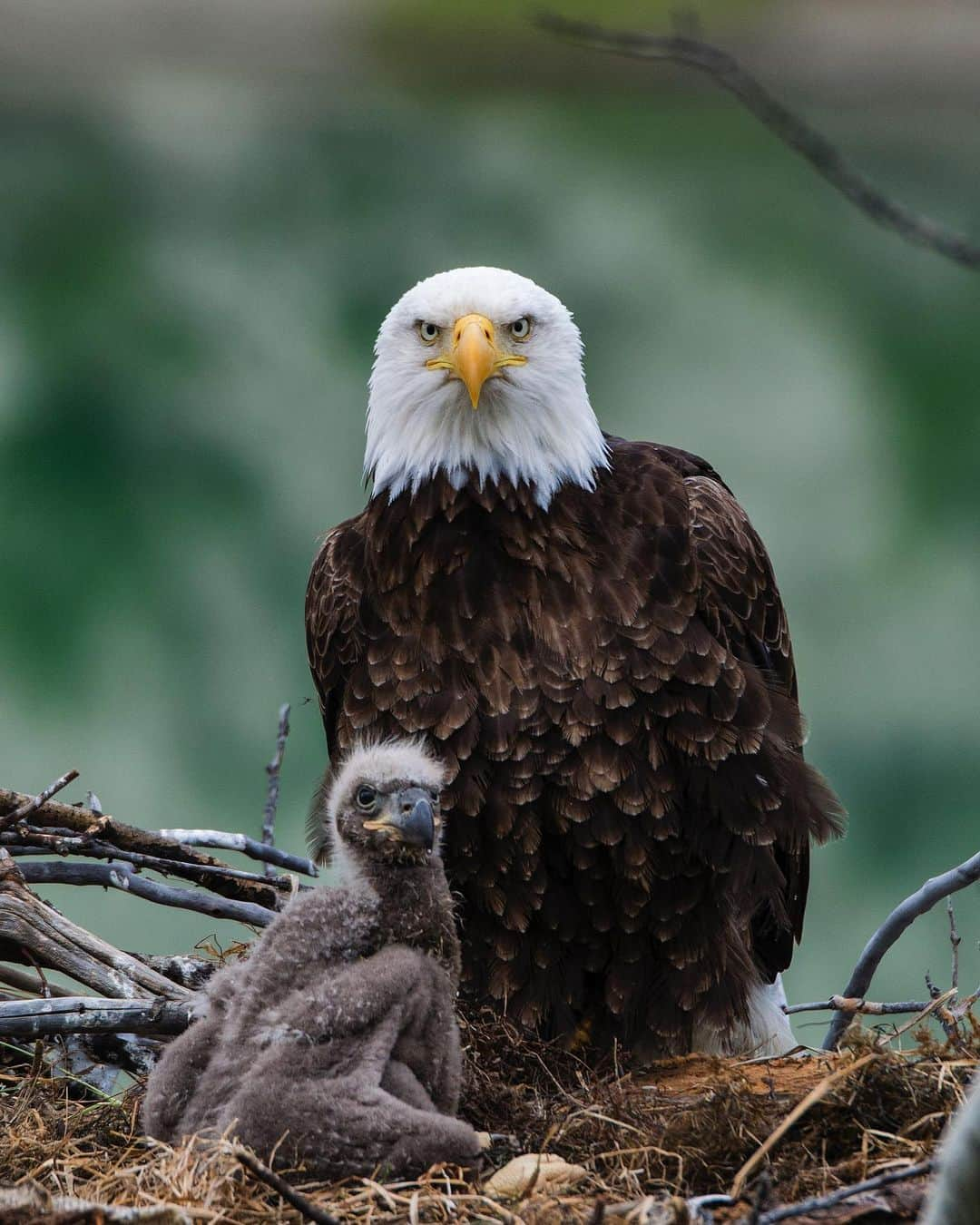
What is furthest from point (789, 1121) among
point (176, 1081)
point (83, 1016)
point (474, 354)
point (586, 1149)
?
point (474, 354)

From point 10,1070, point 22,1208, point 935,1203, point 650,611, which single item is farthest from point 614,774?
point 935,1203

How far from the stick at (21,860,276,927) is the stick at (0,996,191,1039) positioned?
1.20 ft

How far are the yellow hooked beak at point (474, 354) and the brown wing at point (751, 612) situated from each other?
24.2 inches

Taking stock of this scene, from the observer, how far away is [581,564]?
11.1 ft

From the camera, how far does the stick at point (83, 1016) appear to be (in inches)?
112

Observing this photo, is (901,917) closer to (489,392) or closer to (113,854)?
(489,392)

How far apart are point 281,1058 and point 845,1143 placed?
38.0 inches

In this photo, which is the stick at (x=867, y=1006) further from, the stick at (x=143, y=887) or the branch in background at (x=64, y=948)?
the branch in background at (x=64, y=948)

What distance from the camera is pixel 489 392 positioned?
11.1 ft

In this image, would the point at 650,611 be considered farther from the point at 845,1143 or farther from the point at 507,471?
the point at 845,1143

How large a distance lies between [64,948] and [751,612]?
176 cm

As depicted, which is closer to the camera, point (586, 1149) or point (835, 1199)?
point (835, 1199)

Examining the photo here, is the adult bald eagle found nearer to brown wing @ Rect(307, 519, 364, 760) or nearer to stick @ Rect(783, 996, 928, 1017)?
brown wing @ Rect(307, 519, 364, 760)

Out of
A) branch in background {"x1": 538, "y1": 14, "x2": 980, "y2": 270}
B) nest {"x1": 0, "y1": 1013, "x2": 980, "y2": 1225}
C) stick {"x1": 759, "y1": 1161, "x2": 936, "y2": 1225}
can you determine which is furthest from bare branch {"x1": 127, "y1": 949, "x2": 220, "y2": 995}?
branch in background {"x1": 538, "y1": 14, "x2": 980, "y2": 270}
